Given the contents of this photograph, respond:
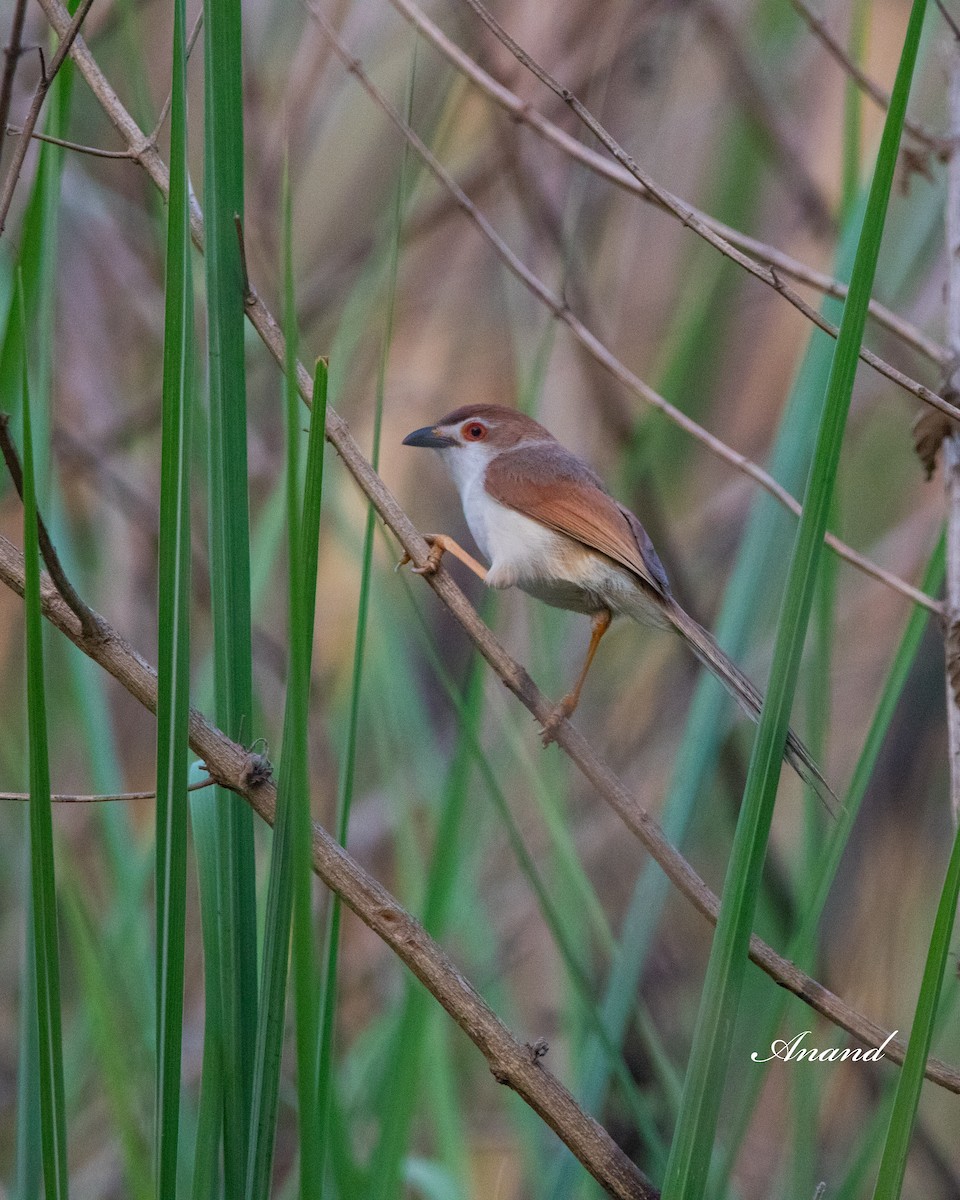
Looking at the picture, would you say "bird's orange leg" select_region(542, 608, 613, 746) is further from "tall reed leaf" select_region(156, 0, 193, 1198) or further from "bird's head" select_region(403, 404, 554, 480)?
"tall reed leaf" select_region(156, 0, 193, 1198)

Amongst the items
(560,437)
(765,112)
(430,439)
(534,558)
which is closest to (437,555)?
(534,558)

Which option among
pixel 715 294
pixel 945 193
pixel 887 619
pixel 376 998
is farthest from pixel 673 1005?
pixel 945 193

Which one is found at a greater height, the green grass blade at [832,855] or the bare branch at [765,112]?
the bare branch at [765,112]

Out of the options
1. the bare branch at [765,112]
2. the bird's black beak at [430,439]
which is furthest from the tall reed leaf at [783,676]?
the bare branch at [765,112]

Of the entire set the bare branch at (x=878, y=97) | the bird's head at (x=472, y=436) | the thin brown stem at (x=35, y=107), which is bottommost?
the bird's head at (x=472, y=436)

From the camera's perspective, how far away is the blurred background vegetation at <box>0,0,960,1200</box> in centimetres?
289

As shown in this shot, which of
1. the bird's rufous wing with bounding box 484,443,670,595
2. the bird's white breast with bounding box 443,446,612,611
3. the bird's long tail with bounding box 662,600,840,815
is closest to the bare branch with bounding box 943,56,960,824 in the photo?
the bird's long tail with bounding box 662,600,840,815

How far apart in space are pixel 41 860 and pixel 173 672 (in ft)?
0.69

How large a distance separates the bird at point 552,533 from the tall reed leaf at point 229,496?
97cm

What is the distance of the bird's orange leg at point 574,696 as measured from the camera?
1877mm

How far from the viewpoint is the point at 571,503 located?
2.71 m

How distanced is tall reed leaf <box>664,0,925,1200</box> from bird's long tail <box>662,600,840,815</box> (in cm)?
48

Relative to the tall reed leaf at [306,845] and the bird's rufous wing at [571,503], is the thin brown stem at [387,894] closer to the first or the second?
the tall reed leaf at [306,845]

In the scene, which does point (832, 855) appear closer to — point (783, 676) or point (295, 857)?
point (783, 676)
